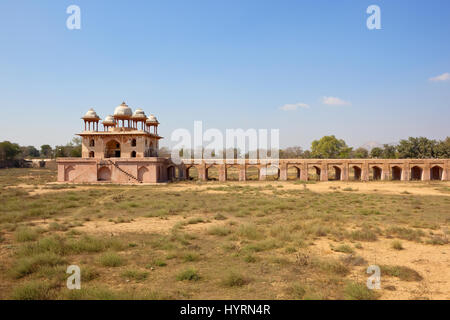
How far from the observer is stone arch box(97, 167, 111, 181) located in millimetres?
33062

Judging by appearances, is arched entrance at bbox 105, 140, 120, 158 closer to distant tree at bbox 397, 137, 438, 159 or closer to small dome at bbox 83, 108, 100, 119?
small dome at bbox 83, 108, 100, 119

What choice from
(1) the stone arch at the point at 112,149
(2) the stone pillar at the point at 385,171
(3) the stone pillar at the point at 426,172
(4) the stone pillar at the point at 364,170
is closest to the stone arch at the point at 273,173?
(4) the stone pillar at the point at 364,170

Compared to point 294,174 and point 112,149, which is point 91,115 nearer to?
point 112,149

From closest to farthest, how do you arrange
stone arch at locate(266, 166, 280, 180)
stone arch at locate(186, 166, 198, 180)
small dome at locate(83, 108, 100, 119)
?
small dome at locate(83, 108, 100, 119), stone arch at locate(186, 166, 198, 180), stone arch at locate(266, 166, 280, 180)

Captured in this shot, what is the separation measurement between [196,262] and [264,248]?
2.12 m

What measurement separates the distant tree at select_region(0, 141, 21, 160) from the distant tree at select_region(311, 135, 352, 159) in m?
68.0

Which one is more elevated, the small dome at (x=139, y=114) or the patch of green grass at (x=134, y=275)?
the small dome at (x=139, y=114)

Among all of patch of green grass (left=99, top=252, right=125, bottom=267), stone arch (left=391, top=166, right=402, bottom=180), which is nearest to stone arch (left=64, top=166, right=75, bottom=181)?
patch of green grass (left=99, top=252, right=125, bottom=267)

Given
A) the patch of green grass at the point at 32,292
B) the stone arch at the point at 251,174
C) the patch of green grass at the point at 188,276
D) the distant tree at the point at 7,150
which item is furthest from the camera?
the distant tree at the point at 7,150

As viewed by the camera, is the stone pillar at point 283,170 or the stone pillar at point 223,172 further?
the stone pillar at point 283,170

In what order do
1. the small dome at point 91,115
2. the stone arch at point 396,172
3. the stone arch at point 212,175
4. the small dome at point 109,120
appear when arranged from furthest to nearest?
the stone arch at point 396,172 → the stone arch at point 212,175 → the small dome at point 109,120 → the small dome at point 91,115

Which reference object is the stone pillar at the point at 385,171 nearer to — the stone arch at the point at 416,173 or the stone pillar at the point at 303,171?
the stone arch at the point at 416,173

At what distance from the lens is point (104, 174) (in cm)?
3322

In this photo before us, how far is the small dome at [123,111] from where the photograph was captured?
1396 inches
